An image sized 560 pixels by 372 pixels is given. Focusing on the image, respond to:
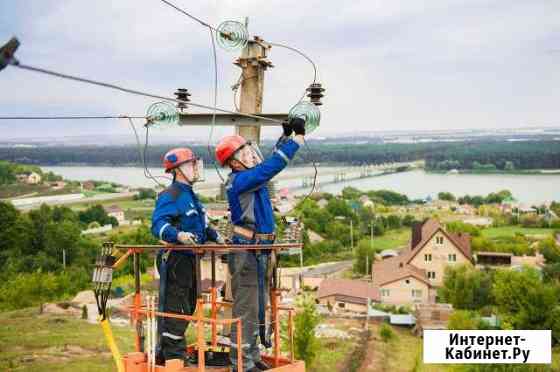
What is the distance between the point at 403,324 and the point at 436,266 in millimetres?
22130

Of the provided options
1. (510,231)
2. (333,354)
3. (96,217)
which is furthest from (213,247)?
(510,231)

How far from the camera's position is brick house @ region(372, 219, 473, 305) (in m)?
63.2

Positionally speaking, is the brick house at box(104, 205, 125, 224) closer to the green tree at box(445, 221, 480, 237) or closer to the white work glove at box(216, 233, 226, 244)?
the green tree at box(445, 221, 480, 237)

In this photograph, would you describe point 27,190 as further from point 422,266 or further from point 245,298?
point 245,298

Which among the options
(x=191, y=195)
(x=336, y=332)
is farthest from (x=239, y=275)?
(x=336, y=332)

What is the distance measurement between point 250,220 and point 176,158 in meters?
1.03

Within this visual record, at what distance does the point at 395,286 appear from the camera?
63438 mm

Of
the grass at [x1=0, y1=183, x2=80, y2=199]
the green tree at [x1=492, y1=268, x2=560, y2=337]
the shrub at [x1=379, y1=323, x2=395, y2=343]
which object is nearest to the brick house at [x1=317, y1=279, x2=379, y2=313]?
the shrub at [x1=379, y1=323, x2=395, y2=343]

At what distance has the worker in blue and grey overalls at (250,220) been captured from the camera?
6.58 metres

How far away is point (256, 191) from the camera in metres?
6.88

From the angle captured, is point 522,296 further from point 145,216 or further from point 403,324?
point 145,216

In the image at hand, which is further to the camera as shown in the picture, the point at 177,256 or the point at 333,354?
Result: the point at 333,354

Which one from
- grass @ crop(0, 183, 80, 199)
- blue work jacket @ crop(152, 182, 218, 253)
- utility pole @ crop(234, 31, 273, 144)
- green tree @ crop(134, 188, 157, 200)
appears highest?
utility pole @ crop(234, 31, 273, 144)

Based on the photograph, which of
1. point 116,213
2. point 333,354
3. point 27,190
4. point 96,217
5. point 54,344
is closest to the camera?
point 54,344
